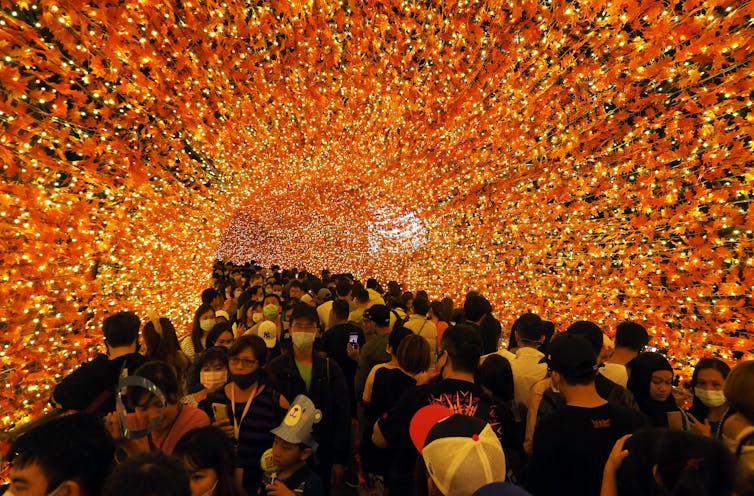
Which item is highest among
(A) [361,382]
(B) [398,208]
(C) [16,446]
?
(B) [398,208]

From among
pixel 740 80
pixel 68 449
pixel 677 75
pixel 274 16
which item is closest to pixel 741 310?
pixel 740 80

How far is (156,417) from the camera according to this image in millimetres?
2447

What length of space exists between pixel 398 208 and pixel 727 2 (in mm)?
10591

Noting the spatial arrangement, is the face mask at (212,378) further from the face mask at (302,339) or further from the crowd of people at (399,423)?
the face mask at (302,339)

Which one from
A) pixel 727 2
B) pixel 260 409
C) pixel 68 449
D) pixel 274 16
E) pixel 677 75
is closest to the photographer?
pixel 68 449

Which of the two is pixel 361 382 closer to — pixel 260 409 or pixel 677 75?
pixel 260 409

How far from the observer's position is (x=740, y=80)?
4945 mm

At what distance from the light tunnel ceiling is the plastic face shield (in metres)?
2.47

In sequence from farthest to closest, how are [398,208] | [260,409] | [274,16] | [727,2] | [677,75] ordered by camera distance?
[398,208] → [274,16] → [677,75] → [727,2] → [260,409]

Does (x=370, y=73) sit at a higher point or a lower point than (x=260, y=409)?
higher

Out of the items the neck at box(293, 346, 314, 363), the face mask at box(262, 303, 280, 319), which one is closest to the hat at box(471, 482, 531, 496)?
the neck at box(293, 346, 314, 363)

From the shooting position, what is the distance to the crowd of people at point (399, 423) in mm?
1536

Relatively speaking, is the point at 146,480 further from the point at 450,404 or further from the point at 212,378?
the point at 212,378

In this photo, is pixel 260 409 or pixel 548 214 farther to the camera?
pixel 548 214
